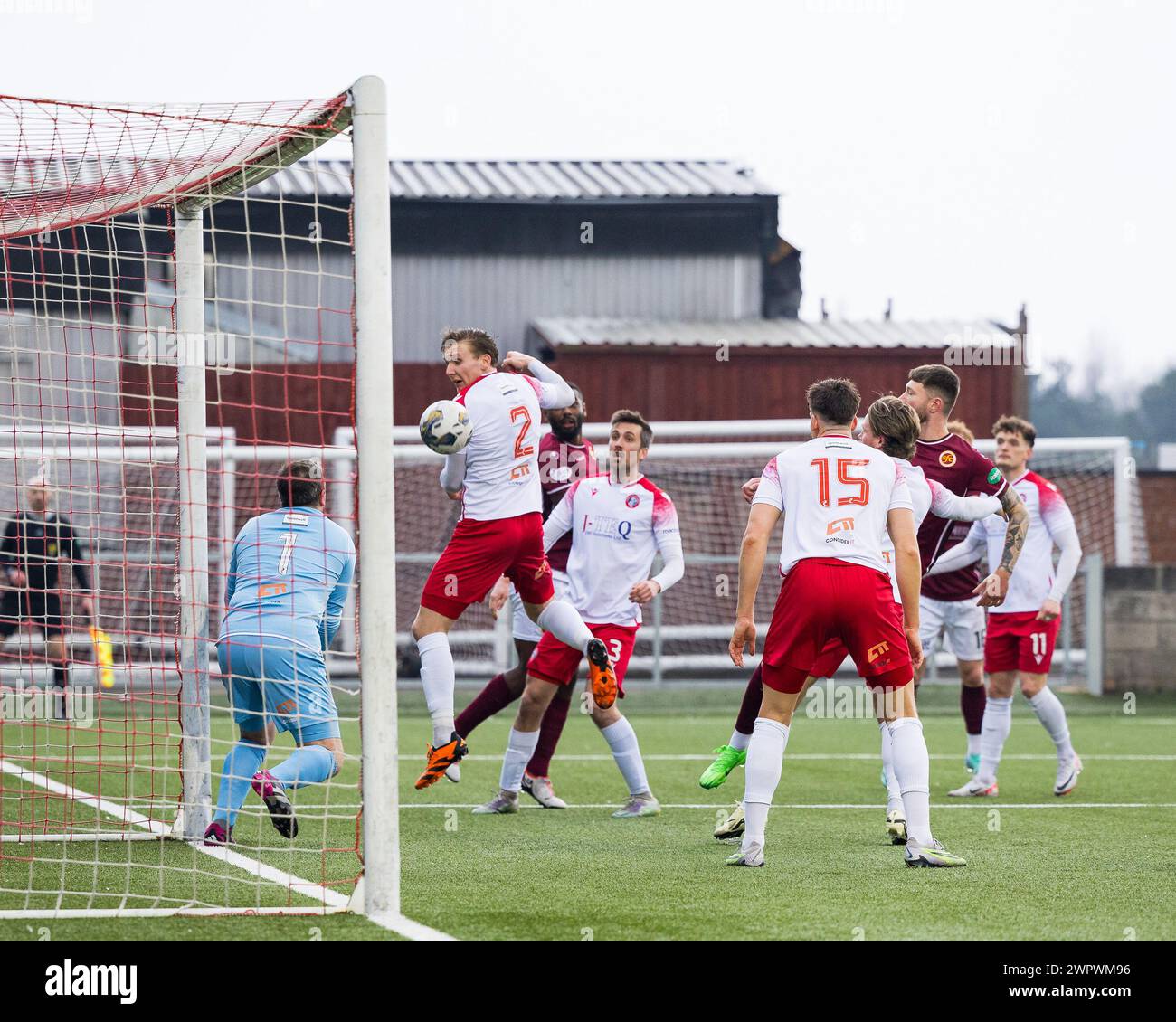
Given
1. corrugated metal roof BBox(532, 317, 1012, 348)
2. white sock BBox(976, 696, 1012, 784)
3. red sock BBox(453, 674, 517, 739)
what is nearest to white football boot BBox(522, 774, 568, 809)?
red sock BBox(453, 674, 517, 739)

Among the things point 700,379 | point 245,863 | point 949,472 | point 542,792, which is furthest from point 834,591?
point 700,379

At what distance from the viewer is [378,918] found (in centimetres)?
507

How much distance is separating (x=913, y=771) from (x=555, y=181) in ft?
69.4

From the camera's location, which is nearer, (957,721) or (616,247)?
(957,721)

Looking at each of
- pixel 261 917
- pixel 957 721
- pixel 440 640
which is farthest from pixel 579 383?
pixel 261 917

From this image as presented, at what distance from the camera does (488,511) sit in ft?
25.0

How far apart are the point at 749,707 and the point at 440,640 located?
1527 millimetres

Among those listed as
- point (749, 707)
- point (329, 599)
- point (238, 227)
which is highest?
point (238, 227)

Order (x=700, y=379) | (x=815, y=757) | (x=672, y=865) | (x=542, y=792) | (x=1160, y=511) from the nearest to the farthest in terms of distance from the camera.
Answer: (x=672, y=865) < (x=542, y=792) < (x=815, y=757) < (x=700, y=379) < (x=1160, y=511)

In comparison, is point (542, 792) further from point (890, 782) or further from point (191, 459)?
point (191, 459)

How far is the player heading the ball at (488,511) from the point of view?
7.52 meters

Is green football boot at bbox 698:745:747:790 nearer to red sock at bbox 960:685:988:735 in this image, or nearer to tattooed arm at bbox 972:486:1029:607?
tattooed arm at bbox 972:486:1029:607
